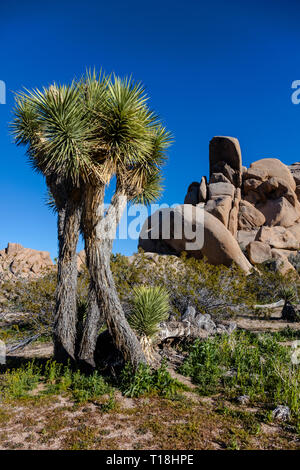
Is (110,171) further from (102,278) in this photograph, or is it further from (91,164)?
(102,278)

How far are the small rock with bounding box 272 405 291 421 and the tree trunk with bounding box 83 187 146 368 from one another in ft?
8.73

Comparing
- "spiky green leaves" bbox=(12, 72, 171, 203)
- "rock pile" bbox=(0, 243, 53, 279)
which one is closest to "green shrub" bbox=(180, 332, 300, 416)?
"spiky green leaves" bbox=(12, 72, 171, 203)

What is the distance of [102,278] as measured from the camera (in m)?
6.29

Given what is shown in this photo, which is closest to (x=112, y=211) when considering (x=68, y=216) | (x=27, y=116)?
(x=68, y=216)

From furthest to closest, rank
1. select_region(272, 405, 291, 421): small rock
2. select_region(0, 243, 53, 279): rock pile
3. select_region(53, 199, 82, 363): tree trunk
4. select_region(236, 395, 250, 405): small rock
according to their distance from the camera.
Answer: select_region(0, 243, 53, 279): rock pile
select_region(53, 199, 82, 363): tree trunk
select_region(236, 395, 250, 405): small rock
select_region(272, 405, 291, 421): small rock

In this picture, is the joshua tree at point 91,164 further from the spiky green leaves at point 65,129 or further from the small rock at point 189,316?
the small rock at point 189,316

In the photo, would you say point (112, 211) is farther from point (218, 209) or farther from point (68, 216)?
point (218, 209)

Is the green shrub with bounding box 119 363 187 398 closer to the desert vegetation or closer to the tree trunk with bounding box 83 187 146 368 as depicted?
the desert vegetation

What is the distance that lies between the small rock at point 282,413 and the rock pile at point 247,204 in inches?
749

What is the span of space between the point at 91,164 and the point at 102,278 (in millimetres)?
2394

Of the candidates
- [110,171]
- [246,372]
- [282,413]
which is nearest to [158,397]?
[282,413]

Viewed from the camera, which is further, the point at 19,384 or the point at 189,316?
the point at 189,316

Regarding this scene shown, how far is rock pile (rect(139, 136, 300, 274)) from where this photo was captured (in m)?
26.4

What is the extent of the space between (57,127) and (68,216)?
206cm
